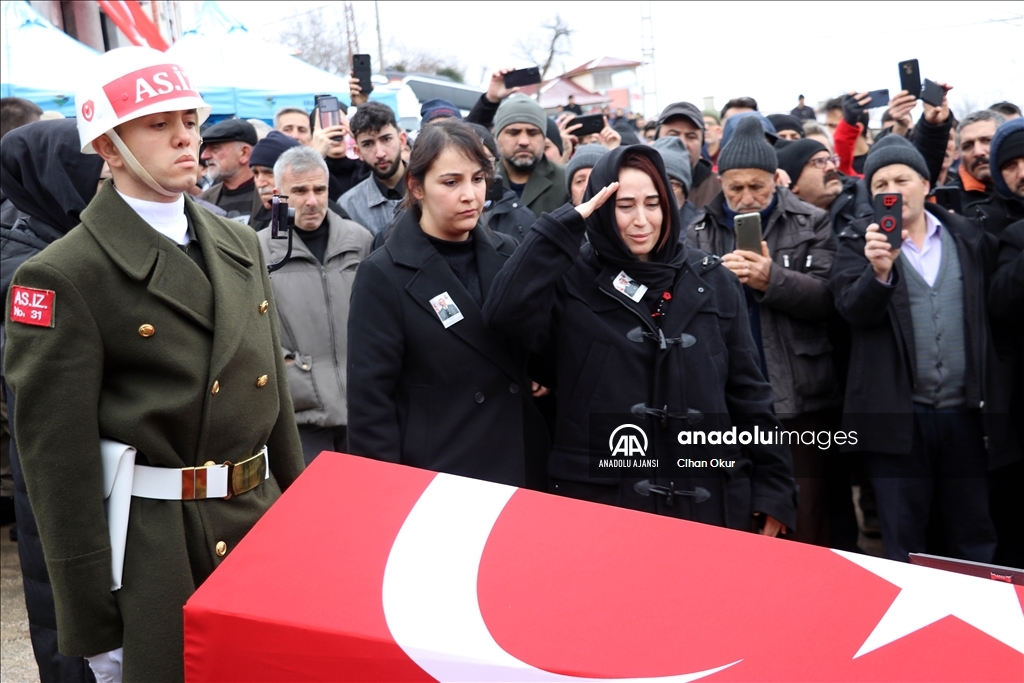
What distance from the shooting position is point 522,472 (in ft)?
11.4

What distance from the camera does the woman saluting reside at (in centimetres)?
334

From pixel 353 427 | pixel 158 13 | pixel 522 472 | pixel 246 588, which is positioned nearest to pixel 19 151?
pixel 353 427

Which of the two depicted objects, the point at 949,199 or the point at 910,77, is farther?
the point at 910,77

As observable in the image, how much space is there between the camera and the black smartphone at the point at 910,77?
6.13m

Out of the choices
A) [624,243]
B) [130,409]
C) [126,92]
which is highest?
[126,92]

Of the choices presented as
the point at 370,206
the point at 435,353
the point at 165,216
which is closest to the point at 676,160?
the point at 370,206

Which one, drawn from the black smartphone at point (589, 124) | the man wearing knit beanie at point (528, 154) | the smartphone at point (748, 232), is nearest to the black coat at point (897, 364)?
the smartphone at point (748, 232)

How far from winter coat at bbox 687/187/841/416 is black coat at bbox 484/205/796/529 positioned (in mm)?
1019

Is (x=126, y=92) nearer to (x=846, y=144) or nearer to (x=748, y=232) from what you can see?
(x=748, y=232)

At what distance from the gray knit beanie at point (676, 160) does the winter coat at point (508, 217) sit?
81cm

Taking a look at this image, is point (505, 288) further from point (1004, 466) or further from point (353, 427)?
point (1004, 466)

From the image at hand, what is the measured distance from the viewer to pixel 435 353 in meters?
3.37

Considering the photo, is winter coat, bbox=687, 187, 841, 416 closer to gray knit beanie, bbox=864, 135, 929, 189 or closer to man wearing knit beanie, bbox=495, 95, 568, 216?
gray knit beanie, bbox=864, 135, 929, 189

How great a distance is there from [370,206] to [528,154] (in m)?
0.97
